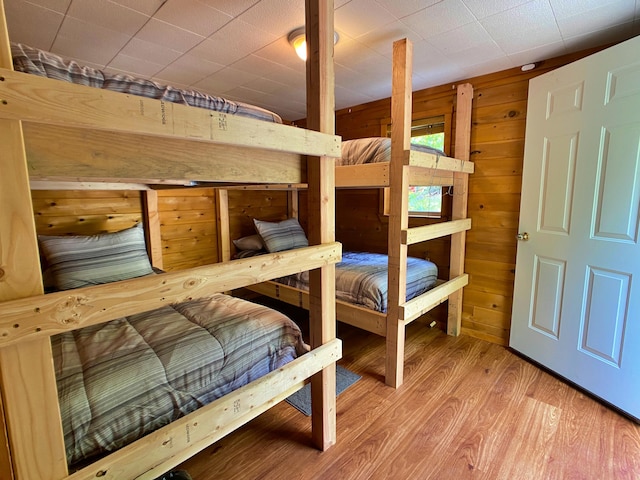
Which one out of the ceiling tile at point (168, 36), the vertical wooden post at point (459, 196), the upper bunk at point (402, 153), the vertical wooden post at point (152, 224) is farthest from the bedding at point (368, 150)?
the vertical wooden post at point (152, 224)

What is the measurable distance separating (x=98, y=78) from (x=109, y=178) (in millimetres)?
250

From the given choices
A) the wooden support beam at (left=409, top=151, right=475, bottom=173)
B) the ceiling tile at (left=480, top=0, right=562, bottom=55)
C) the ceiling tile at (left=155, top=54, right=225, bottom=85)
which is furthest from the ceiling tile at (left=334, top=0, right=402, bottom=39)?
the ceiling tile at (left=155, top=54, right=225, bottom=85)

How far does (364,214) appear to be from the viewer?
3.34 meters

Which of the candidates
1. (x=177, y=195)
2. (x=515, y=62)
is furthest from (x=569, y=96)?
(x=177, y=195)

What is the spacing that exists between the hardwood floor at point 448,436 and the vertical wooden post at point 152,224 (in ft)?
5.82

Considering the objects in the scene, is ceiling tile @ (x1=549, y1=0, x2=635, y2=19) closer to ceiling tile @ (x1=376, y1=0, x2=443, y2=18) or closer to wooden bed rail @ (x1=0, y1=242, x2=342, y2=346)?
ceiling tile @ (x1=376, y1=0, x2=443, y2=18)

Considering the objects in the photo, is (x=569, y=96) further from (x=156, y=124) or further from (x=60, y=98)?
(x=60, y=98)

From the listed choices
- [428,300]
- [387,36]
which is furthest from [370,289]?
[387,36]

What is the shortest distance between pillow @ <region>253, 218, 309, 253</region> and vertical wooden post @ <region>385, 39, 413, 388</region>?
1.14m

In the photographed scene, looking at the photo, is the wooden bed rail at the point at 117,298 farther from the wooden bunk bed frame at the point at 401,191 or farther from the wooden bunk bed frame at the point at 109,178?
the wooden bunk bed frame at the point at 401,191

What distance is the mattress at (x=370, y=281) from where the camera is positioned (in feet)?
6.95

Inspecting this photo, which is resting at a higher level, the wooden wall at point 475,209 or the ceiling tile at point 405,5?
the ceiling tile at point 405,5

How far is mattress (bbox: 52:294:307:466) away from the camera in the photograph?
3.19ft

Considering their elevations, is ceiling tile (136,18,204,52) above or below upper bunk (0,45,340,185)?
above
